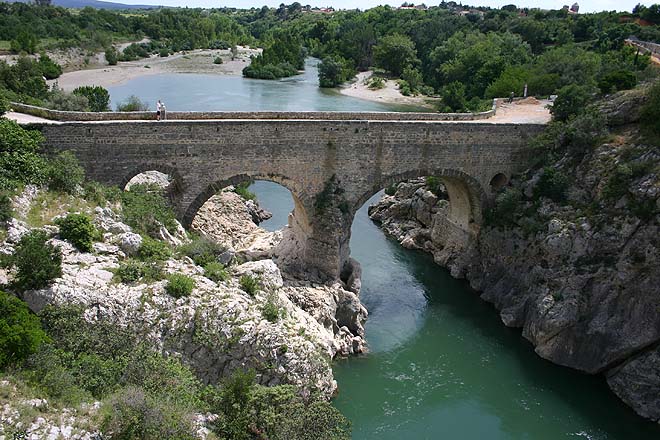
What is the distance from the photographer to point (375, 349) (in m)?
21.7

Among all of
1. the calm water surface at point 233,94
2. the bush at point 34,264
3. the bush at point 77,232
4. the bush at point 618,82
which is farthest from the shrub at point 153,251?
the calm water surface at point 233,94

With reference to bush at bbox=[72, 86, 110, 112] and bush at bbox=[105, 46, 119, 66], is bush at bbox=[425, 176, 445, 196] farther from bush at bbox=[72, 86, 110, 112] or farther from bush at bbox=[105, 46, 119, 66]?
bush at bbox=[105, 46, 119, 66]

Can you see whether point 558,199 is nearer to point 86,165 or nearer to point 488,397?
point 488,397

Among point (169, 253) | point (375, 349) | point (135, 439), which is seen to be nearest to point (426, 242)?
point (375, 349)

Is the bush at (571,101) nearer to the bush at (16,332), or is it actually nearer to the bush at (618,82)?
the bush at (618,82)

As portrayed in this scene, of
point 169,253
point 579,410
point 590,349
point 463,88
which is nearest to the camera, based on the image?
point 169,253

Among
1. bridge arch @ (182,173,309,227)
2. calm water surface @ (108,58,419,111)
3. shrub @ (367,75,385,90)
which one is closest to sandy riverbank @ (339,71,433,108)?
shrub @ (367,75,385,90)

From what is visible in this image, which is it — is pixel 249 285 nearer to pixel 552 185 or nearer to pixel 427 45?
pixel 552 185

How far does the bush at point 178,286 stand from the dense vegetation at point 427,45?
67.9 ft

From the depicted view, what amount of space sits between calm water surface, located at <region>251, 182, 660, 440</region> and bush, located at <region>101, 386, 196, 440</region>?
6900mm

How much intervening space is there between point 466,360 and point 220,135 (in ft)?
40.5

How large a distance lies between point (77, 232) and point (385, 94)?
182 ft

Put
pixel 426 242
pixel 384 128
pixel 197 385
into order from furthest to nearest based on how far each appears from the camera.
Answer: pixel 426 242 < pixel 384 128 < pixel 197 385

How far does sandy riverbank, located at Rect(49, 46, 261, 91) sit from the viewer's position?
62.1 meters
